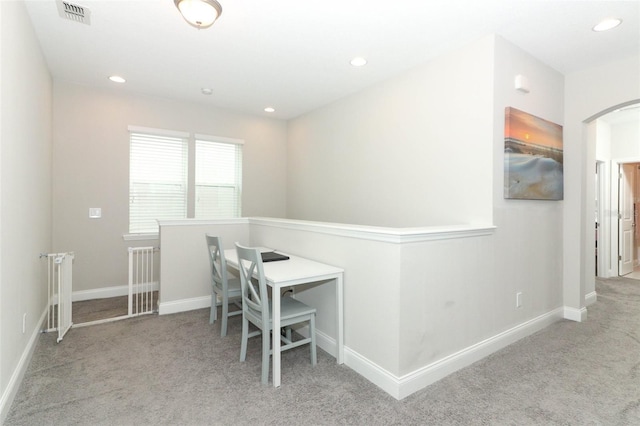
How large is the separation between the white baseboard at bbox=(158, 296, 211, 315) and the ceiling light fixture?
2.82 metres

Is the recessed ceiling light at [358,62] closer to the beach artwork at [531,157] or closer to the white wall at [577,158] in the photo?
the beach artwork at [531,157]

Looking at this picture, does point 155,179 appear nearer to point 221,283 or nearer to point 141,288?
point 141,288

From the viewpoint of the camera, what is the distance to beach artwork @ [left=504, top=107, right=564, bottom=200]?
2779mm

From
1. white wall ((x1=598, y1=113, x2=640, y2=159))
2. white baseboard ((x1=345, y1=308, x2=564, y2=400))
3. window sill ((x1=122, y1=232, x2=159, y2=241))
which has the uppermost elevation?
white wall ((x1=598, y1=113, x2=640, y2=159))

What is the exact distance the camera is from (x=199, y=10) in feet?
6.72

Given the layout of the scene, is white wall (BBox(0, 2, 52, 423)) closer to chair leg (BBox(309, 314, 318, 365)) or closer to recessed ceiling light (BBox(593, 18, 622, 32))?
chair leg (BBox(309, 314, 318, 365))

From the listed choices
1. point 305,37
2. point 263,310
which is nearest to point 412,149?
point 305,37

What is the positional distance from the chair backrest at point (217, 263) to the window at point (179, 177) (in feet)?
5.62

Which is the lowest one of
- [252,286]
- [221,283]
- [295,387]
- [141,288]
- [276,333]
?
[295,387]

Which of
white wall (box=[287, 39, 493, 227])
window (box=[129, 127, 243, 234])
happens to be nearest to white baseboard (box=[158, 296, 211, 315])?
window (box=[129, 127, 243, 234])

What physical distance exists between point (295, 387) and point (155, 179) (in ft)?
11.7

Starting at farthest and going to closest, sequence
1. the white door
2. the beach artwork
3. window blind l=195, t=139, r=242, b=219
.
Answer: the white door < window blind l=195, t=139, r=242, b=219 < the beach artwork

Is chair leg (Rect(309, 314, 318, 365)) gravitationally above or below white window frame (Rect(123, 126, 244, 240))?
below

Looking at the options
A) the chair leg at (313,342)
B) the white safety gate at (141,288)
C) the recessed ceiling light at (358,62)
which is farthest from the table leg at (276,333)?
the recessed ceiling light at (358,62)
